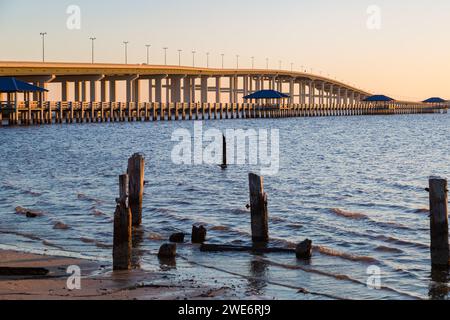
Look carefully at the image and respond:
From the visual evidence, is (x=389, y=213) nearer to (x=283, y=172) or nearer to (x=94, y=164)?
(x=283, y=172)

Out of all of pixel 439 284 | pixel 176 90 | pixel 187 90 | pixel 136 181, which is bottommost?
pixel 439 284

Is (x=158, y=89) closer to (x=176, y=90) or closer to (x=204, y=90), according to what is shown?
(x=176, y=90)

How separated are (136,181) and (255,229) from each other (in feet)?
12.1

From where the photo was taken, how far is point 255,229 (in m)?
18.5

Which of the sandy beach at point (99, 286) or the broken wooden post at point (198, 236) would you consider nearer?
the sandy beach at point (99, 286)

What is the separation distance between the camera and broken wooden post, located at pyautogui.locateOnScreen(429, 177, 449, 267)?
1494cm

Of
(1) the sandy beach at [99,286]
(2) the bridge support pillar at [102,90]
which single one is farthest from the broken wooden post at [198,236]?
(2) the bridge support pillar at [102,90]

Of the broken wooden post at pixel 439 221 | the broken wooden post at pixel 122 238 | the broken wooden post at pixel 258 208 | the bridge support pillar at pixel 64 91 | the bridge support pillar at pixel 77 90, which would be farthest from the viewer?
the bridge support pillar at pixel 77 90

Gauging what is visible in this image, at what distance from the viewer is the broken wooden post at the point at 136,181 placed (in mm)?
20266

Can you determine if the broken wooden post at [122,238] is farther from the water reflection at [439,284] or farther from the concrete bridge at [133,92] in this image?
the concrete bridge at [133,92]

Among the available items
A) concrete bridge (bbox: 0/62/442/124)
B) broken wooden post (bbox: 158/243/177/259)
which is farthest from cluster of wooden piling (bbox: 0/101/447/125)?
broken wooden post (bbox: 158/243/177/259)

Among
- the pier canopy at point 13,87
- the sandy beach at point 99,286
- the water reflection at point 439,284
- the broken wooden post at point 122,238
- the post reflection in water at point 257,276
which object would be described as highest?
the pier canopy at point 13,87

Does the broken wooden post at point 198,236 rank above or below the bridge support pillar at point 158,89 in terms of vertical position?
below

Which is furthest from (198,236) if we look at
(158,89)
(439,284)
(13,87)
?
(158,89)
